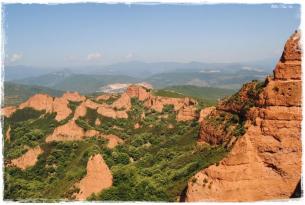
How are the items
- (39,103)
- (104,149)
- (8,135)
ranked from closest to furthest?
(104,149)
(8,135)
(39,103)

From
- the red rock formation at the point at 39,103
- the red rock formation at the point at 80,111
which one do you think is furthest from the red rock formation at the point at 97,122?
the red rock formation at the point at 39,103

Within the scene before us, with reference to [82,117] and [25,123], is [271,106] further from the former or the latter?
[25,123]

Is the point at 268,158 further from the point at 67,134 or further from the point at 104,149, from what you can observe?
the point at 67,134

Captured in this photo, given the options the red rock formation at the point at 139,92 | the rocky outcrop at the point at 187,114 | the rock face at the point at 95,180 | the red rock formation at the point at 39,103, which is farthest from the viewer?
the red rock formation at the point at 139,92

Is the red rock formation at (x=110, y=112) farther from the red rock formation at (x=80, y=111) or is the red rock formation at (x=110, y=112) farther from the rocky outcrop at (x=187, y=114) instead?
the rocky outcrop at (x=187, y=114)

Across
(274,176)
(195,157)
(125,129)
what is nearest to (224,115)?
(195,157)

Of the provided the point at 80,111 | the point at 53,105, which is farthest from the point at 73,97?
the point at 80,111
